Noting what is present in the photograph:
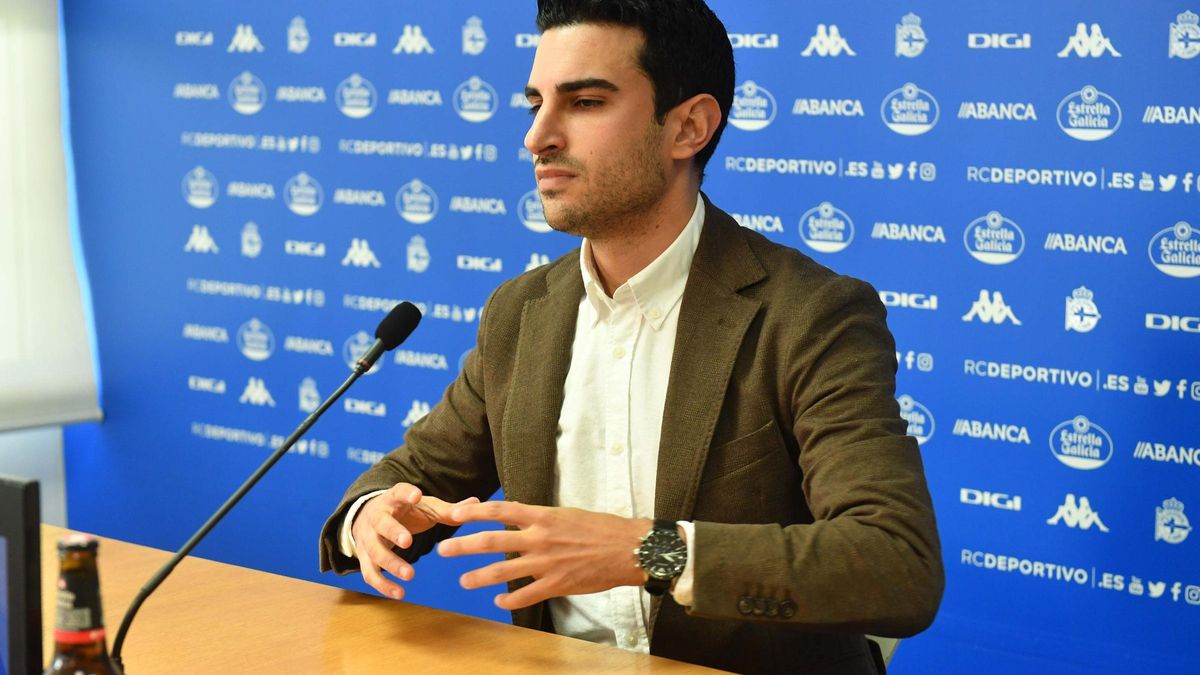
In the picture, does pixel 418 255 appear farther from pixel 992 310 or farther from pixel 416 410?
pixel 992 310

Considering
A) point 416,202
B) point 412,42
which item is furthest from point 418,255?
point 412,42

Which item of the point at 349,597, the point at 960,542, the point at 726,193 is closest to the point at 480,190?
the point at 726,193

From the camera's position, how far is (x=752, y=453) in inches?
77.3

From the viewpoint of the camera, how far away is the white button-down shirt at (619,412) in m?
2.06

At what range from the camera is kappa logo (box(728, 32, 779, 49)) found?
3.36 meters

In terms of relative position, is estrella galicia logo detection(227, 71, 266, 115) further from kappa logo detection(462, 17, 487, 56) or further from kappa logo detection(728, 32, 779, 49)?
kappa logo detection(728, 32, 779, 49)

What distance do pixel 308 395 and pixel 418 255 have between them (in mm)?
684

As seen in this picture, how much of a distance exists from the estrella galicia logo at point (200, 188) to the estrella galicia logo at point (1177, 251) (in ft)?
10.2

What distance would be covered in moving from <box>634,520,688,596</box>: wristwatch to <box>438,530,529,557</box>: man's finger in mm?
151

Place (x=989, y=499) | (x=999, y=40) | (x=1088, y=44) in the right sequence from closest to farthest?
1. (x=1088, y=44)
2. (x=999, y=40)
3. (x=989, y=499)

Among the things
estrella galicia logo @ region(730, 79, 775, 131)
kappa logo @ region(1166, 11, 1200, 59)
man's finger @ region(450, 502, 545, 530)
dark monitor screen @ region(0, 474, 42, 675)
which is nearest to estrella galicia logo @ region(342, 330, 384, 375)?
estrella galicia logo @ region(730, 79, 775, 131)

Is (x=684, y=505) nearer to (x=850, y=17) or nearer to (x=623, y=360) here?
(x=623, y=360)

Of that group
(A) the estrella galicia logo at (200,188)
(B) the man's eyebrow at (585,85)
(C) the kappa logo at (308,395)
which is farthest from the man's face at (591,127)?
(A) the estrella galicia logo at (200,188)

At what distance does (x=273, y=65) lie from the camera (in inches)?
171
